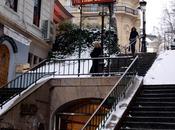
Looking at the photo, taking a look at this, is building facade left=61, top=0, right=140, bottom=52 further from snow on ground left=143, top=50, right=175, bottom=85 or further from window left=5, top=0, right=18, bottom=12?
snow on ground left=143, top=50, right=175, bottom=85

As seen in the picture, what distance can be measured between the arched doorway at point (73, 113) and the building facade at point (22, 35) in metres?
5.18

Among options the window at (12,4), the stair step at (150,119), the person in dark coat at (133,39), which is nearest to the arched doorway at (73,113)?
the stair step at (150,119)

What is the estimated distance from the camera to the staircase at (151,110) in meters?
12.7

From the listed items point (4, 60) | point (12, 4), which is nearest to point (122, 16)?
point (12, 4)

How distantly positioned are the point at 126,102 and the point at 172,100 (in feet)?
5.34

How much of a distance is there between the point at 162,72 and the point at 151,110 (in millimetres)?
5120

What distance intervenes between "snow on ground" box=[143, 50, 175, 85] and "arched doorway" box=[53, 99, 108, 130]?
2.40 m

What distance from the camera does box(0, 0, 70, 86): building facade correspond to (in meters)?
22.2

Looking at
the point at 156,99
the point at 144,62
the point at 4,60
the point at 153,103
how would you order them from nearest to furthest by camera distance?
the point at 153,103 < the point at 156,99 < the point at 144,62 < the point at 4,60

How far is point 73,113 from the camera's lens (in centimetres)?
1853

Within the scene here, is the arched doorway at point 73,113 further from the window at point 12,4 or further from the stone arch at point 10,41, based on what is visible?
the window at point 12,4

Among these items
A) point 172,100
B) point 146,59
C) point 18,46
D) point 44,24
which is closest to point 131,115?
point 172,100

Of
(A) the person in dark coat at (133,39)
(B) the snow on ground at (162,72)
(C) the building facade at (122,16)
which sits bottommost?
(B) the snow on ground at (162,72)

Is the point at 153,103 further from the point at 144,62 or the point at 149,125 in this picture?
the point at 144,62
